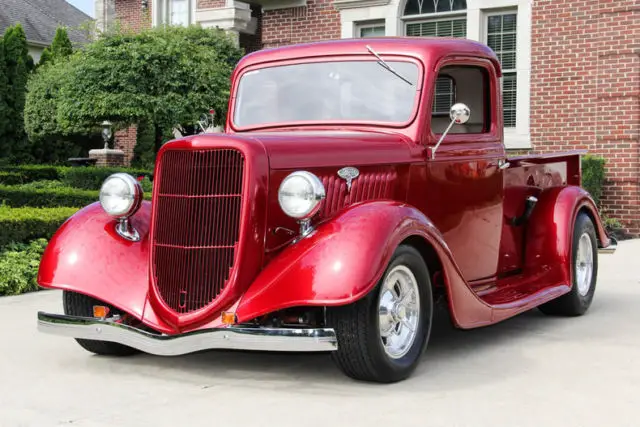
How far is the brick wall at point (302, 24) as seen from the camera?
16234 millimetres

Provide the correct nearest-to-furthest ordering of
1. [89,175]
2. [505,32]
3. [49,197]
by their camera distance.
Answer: [49,197]
[505,32]
[89,175]

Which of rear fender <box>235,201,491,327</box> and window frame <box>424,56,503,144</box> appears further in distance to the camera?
window frame <box>424,56,503,144</box>

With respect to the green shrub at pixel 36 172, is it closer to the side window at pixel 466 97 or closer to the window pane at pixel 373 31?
the window pane at pixel 373 31

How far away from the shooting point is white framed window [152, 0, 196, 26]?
1995 cm

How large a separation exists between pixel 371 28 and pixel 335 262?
471 inches

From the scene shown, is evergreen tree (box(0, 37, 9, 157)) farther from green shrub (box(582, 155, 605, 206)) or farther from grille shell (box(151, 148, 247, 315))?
grille shell (box(151, 148, 247, 315))

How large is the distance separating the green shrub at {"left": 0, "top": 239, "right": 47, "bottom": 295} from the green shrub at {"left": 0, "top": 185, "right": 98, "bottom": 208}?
344cm

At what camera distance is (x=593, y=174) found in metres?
13.2

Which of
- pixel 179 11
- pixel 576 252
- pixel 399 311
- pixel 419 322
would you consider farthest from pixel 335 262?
pixel 179 11

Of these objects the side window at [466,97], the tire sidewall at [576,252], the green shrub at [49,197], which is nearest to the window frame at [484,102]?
the side window at [466,97]

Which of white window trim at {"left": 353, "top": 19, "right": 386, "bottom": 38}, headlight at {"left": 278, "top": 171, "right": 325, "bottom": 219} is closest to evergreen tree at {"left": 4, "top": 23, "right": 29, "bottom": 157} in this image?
white window trim at {"left": 353, "top": 19, "right": 386, "bottom": 38}

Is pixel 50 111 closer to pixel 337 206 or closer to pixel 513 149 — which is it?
pixel 513 149

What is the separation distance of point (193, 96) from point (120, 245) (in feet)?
35.9

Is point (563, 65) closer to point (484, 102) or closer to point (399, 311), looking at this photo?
point (484, 102)
